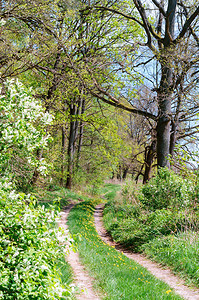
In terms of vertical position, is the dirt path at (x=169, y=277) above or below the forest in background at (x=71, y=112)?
below

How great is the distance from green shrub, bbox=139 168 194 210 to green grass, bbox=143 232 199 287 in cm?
143

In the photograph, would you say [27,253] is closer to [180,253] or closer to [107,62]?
[180,253]

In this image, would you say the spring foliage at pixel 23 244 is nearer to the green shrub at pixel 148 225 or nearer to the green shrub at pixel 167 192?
the green shrub at pixel 148 225

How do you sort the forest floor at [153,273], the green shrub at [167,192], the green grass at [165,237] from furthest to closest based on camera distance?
the green shrub at [167,192], the green grass at [165,237], the forest floor at [153,273]

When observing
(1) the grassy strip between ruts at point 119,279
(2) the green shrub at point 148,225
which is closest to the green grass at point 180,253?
(2) the green shrub at point 148,225

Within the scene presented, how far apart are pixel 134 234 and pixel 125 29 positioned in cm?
1391

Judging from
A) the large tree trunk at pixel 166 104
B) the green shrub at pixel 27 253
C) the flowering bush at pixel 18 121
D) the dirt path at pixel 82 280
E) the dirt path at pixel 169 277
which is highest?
the large tree trunk at pixel 166 104

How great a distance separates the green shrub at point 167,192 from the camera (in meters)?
8.94

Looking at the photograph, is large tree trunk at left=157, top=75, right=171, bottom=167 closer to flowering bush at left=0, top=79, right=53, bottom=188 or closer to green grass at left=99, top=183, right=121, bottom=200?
flowering bush at left=0, top=79, right=53, bottom=188

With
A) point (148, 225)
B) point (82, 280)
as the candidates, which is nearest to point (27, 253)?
point (82, 280)

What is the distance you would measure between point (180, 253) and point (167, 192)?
3.26 meters

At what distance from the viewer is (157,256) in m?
7.62

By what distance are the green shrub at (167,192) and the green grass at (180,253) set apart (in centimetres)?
143

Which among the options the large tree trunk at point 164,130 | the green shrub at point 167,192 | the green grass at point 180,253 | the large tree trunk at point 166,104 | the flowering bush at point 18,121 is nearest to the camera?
the flowering bush at point 18,121
